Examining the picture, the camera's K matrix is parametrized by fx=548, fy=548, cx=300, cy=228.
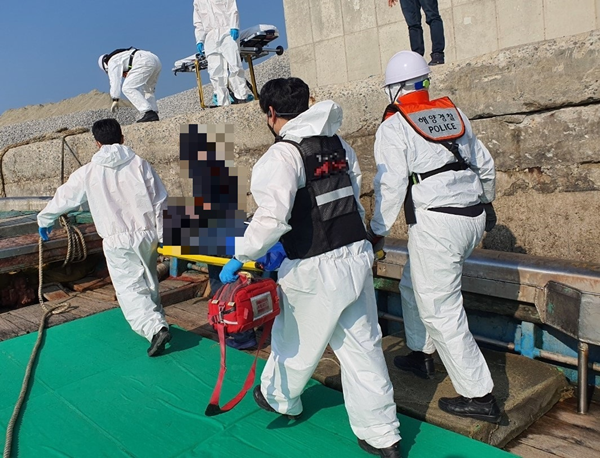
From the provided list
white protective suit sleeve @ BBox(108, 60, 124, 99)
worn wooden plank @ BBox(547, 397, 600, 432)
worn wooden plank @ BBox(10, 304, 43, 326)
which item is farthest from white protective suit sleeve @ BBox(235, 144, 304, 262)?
white protective suit sleeve @ BBox(108, 60, 124, 99)

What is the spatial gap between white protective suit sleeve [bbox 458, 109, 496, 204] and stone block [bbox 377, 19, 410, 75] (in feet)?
15.1

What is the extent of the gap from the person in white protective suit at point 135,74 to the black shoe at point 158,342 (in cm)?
445

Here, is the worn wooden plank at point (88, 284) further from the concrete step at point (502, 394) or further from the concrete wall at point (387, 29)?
the concrete wall at point (387, 29)

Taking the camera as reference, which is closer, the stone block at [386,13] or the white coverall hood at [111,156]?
the white coverall hood at [111,156]

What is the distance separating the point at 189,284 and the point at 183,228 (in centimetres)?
184

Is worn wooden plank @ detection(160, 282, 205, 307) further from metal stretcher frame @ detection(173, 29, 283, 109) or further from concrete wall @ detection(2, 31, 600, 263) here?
metal stretcher frame @ detection(173, 29, 283, 109)

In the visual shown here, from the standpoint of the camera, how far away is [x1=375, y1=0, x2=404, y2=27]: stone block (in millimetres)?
7137

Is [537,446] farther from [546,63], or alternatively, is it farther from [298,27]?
[298,27]

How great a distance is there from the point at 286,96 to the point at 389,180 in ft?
2.17

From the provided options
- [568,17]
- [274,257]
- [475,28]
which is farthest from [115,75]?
[274,257]

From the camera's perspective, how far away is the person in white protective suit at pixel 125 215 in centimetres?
388

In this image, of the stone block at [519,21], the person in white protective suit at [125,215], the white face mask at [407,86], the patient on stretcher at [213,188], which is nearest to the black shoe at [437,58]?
the stone block at [519,21]

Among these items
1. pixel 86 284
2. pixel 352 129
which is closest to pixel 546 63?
pixel 352 129

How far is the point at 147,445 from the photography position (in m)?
2.72
